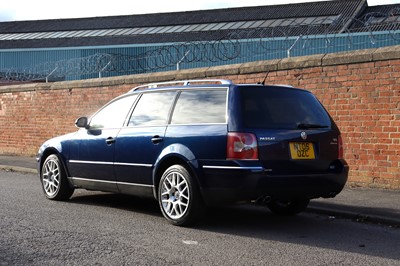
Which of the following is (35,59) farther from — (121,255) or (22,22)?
(121,255)

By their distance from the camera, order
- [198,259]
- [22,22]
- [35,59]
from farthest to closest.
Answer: [22,22], [35,59], [198,259]

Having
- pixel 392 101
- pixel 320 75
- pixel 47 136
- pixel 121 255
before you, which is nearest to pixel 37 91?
pixel 47 136

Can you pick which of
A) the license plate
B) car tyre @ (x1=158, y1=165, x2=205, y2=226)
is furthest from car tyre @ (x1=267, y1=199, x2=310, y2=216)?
car tyre @ (x1=158, y1=165, x2=205, y2=226)

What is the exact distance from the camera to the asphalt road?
201 inches

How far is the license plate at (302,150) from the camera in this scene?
20.4 feet

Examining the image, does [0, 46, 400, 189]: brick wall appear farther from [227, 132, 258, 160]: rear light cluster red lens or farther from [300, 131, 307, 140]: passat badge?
[227, 132, 258, 160]: rear light cluster red lens

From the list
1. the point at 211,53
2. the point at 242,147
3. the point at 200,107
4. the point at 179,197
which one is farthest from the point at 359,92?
the point at 211,53

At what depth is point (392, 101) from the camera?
884 cm

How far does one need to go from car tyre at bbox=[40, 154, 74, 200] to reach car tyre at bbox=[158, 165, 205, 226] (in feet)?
7.16

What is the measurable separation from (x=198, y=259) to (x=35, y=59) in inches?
1272

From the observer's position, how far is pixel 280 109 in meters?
6.47

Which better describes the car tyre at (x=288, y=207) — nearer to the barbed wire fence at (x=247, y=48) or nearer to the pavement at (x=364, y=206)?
the pavement at (x=364, y=206)

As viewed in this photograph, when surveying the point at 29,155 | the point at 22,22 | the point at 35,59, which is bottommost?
the point at 29,155

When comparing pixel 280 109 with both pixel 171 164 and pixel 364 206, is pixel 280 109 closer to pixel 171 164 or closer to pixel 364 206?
pixel 171 164
